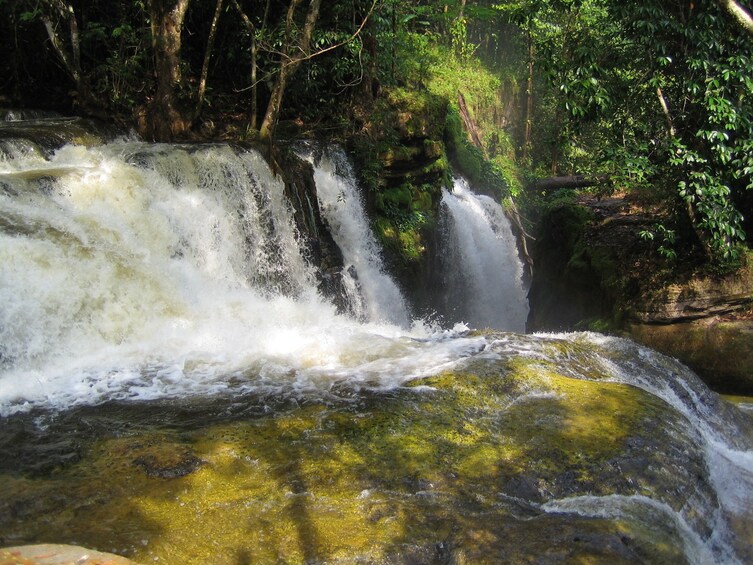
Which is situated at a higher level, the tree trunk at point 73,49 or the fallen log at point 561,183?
the tree trunk at point 73,49

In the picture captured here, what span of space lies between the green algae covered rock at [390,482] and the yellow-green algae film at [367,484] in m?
0.01

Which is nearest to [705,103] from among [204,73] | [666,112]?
[666,112]

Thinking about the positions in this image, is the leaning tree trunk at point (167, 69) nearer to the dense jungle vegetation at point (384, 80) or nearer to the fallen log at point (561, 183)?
the dense jungle vegetation at point (384, 80)

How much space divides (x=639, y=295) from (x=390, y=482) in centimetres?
692

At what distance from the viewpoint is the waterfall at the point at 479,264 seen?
1376 centimetres

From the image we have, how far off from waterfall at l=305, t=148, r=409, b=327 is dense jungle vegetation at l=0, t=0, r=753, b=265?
26.1 inches

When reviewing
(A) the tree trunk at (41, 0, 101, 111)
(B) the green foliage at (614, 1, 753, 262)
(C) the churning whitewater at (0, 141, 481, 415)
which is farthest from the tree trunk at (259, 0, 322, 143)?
(B) the green foliage at (614, 1, 753, 262)

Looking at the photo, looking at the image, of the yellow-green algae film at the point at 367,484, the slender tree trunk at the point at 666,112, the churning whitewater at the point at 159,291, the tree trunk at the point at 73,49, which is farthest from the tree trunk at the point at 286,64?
the yellow-green algae film at the point at 367,484

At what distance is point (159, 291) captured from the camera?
718cm

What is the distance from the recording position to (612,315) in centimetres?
986

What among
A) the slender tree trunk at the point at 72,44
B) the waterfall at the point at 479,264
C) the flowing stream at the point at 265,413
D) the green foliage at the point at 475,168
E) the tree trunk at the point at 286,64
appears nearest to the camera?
the flowing stream at the point at 265,413

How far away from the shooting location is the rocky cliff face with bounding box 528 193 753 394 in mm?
8617

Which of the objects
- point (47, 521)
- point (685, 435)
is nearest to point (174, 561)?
point (47, 521)

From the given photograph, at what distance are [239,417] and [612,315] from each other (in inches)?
277
